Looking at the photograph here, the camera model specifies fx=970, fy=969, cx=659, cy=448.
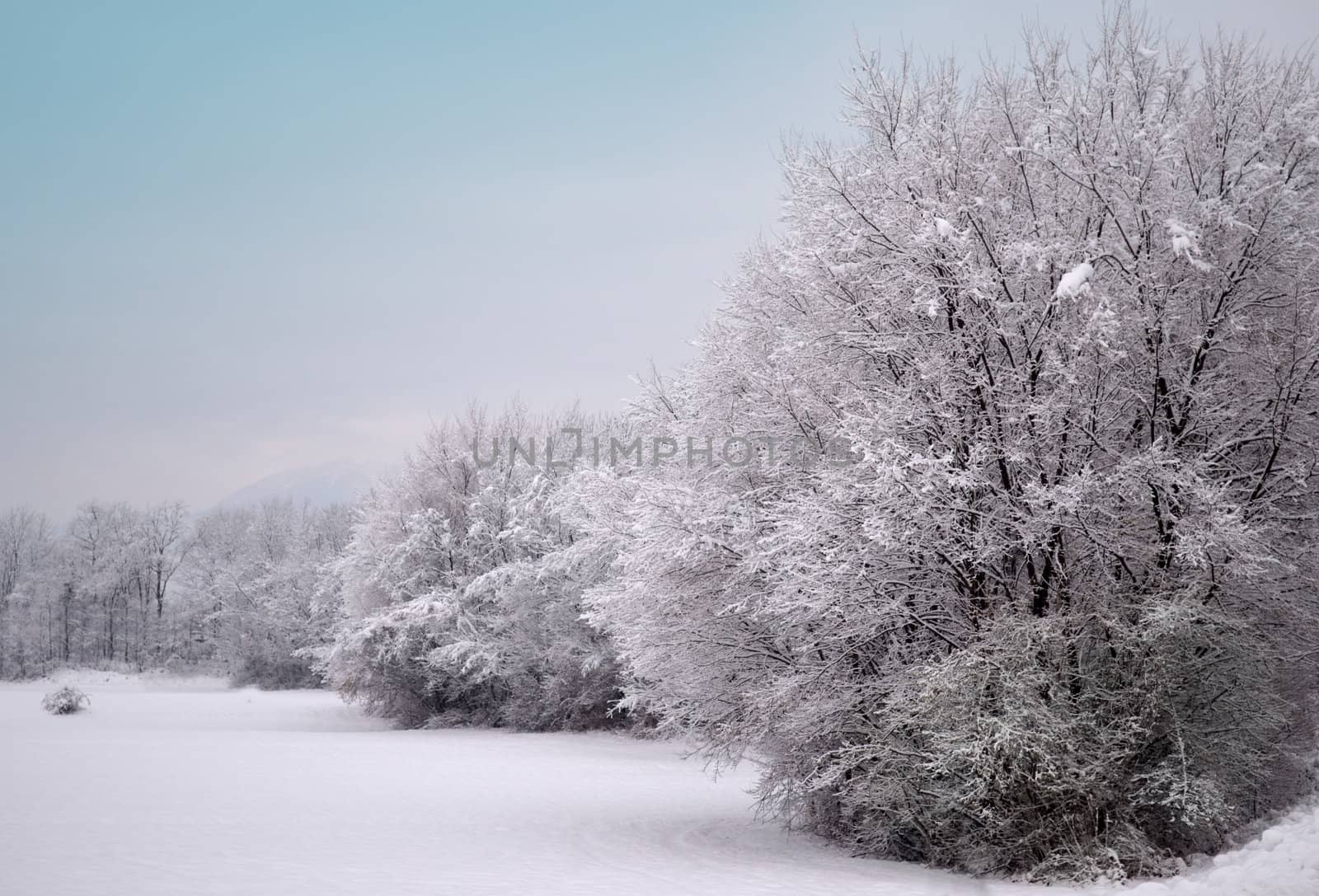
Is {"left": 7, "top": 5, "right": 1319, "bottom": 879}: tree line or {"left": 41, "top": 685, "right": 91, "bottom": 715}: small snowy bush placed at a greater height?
{"left": 7, "top": 5, "right": 1319, "bottom": 879}: tree line

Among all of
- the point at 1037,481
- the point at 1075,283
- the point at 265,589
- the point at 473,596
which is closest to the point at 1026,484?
the point at 1037,481

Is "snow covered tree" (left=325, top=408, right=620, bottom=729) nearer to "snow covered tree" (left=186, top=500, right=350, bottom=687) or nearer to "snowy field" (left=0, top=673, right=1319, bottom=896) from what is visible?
"snowy field" (left=0, top=673, right=1319, bottom=896)

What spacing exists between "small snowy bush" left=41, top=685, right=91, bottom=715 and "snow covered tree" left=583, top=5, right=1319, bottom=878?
32.9 m

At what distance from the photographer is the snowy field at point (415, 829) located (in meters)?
9.84

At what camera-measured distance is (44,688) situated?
2231 inches

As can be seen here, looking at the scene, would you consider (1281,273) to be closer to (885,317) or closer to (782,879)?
(885,317)

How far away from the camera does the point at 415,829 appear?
14016 millimetres

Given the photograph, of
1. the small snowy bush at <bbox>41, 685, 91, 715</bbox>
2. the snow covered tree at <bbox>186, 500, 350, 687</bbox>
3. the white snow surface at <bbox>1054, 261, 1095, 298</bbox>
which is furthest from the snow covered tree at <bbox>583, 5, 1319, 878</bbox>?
the snow covered tree at <bbox>186, 500, 350, 687</bbox>

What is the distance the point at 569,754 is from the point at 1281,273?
829 inches

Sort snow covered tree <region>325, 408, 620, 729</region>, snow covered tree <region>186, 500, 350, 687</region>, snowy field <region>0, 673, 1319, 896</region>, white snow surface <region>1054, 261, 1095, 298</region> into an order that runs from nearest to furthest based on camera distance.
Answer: snowy field <region>0, 673, 1319, 896</region> < white snow surface <region>1054, 261, 1095, 298</region> < snow covered tree <region>325, 408, 620, 729</region> < snow covered tree <region>186, 500, 350, 687</region>

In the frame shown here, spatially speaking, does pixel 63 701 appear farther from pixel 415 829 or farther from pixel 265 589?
pixel 415 829

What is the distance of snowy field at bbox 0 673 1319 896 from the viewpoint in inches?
387

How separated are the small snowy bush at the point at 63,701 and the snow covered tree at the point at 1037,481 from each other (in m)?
32.9

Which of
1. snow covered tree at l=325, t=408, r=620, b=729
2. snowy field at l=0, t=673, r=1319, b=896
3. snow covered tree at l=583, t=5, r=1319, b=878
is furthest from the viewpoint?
snow covered tree at l=325, t=408, r=620, b=729
